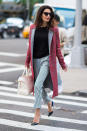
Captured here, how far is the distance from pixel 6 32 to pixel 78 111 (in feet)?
96.2

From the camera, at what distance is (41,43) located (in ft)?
23.6

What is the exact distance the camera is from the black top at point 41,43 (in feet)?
23.6

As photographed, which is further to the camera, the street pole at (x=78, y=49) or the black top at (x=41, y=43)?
the street pole at (x=78, y=49)

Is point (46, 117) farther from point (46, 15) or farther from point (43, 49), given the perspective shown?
point (46, 15)

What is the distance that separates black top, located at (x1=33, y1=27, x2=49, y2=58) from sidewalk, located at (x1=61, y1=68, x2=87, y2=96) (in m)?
3.60

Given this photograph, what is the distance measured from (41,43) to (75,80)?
530 centimetres

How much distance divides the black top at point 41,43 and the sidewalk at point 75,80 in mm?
3597

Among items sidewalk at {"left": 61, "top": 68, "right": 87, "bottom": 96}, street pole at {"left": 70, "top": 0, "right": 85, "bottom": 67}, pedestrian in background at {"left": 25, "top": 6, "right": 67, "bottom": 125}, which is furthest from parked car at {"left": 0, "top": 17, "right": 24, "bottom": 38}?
pedestrian in background at {"left": 25, "top": 6, "right": 67, "bottom": 125}

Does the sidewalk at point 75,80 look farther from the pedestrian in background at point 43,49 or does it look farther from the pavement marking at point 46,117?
the pedestrian in background at point 43,49

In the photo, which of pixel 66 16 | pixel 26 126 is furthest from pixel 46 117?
pixel 66 16

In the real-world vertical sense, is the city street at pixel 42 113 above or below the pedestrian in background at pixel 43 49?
below

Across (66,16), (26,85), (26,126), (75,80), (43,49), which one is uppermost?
(43,49)

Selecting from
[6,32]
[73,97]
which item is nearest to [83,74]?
[73,97]

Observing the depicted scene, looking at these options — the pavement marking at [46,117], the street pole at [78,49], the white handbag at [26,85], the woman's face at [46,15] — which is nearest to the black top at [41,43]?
the woman's face at [46,15]
